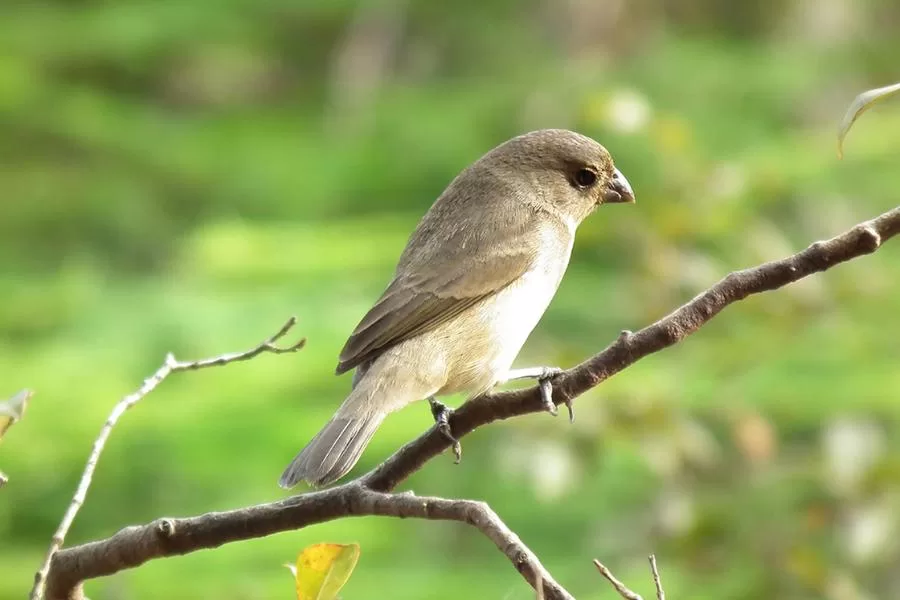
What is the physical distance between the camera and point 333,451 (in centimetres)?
307

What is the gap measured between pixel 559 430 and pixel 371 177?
3.54 meters

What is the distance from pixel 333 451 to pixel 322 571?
80 cm

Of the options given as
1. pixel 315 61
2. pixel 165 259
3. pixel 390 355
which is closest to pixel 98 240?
pixel 165 259

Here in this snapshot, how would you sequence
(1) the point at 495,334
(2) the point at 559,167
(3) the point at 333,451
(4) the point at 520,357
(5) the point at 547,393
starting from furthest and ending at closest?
(4) the point at 520,357
(2) the point at 559,167
(1) the point at 495,334
(3) the point at 333,451
(5) the point at 547,393

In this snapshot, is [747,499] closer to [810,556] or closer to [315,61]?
[810,556]

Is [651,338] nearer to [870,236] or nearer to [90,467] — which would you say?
[870,236]

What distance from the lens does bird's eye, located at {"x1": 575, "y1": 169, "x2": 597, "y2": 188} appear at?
4.02 meters

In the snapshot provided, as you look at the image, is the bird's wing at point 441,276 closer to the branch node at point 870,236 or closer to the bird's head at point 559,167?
the bird's head at point 559,167

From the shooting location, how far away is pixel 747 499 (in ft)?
15.0

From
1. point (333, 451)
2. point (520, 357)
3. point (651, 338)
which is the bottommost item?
point (651, 338)

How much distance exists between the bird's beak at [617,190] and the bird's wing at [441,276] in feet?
0.98

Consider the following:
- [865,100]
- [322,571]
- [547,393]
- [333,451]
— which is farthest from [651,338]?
[333,451]

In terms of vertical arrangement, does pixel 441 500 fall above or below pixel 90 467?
below

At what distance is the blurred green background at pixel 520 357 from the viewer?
4508 millimetres
